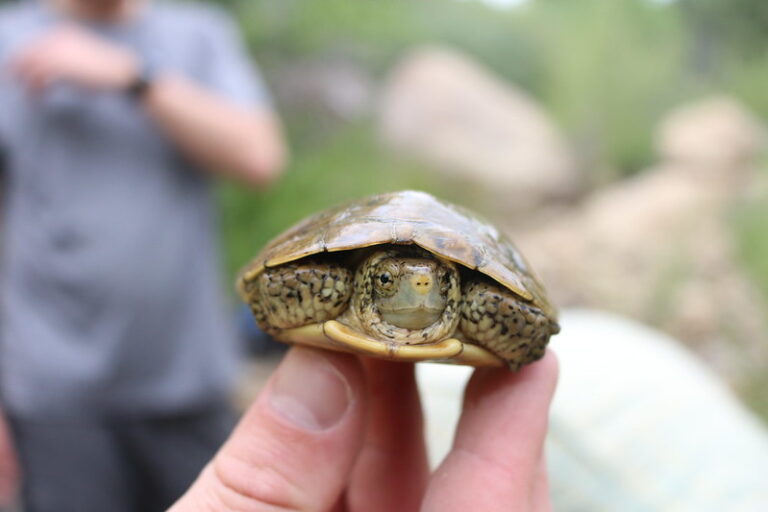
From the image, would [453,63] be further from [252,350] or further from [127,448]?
[127,448]

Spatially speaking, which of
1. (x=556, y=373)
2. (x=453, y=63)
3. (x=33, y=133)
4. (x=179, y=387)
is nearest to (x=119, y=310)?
(x=179, y=387)

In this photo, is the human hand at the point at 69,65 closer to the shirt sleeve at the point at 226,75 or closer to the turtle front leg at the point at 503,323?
the shirt sleeve at the point at 226,75

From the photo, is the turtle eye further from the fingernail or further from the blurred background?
the blurred background

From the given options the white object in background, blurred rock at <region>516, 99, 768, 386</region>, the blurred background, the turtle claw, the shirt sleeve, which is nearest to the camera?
the turtle claw

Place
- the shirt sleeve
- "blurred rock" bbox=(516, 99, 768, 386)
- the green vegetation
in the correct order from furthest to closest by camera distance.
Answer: the green vegetation, "blurred rock" bbox=(516, 99, 768, 386), the shirt sleeve

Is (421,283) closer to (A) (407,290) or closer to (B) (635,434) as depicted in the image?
(A) (407,290)

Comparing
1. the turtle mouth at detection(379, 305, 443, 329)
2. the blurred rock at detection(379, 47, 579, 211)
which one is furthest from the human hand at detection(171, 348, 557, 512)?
the blurred rock at detection(379, 47, 579, 211)
